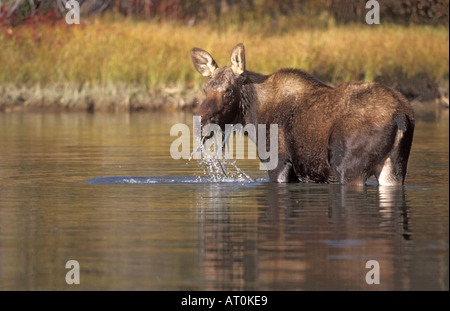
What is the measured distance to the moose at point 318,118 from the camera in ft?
35.3

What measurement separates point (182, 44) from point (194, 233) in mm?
20481

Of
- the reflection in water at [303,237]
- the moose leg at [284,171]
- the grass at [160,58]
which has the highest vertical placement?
the grass at [160,58]

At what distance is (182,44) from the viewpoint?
2892cm

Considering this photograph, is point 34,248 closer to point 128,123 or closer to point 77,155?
point 77,155

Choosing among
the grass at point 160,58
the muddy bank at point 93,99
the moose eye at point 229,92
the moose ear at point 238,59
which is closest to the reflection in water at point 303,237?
the moose eye at point 229,92

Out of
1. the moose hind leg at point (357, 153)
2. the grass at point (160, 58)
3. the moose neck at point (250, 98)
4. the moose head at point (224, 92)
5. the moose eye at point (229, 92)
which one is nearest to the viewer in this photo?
the moose hind leg at point (357, 153)

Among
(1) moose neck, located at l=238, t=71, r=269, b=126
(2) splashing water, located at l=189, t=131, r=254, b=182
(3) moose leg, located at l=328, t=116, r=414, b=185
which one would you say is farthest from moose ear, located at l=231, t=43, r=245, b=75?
(3) moose leg, located at l=328, t=116, r=414, b=185

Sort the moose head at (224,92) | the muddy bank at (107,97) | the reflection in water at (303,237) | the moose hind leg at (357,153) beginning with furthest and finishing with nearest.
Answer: the muddy bank at (107,97) → the moose head at (224,92) → the moose hind leg at (357,153) → the reflection in water at (303,237)

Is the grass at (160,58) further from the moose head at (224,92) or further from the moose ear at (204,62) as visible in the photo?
the moose head at (224,92)

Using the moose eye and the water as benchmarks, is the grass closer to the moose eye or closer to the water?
the water

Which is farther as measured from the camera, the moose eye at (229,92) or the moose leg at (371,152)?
the moose eye at (229,92)

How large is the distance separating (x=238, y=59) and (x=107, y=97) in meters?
14.9

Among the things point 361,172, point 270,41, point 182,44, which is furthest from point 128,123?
point 361,172

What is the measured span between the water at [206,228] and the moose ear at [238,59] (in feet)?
4.36
